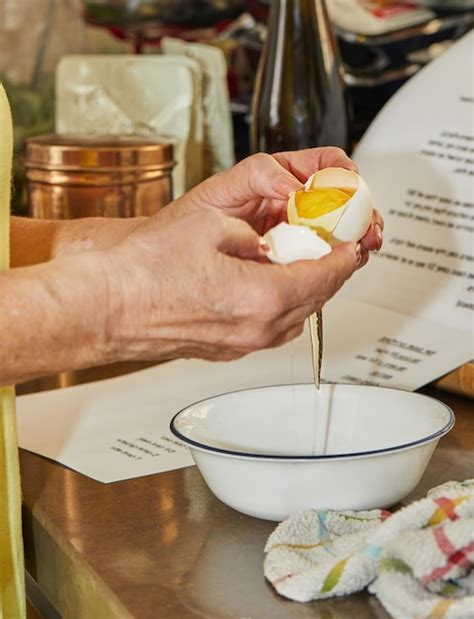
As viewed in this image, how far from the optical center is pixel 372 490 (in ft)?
2.25

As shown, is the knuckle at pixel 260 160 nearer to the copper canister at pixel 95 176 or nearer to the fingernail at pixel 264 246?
the fingernail at pixel 264 246

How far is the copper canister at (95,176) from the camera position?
1.17 meters

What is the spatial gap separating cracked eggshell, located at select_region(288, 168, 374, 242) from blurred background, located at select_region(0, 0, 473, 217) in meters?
0.59

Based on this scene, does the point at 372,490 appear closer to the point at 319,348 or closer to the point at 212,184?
the point at 319,348

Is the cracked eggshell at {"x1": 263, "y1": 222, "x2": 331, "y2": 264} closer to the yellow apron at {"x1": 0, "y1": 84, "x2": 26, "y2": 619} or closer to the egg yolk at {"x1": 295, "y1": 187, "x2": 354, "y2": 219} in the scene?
the egg yolk at {"x1": 295, "y1": 187, "x2": 354, "y2": 219}

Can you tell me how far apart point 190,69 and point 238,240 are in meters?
0.86

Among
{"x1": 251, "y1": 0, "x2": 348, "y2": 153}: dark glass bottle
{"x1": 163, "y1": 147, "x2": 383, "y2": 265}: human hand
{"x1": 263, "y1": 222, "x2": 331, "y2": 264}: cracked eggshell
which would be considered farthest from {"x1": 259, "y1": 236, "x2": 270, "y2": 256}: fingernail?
{"x1": 251, "y1": 0, "x2": 348, "y2": 153}: dark glass bottle

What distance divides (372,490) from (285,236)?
161mm

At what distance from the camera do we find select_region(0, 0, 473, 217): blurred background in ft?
4.88

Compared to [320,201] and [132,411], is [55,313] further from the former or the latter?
[132,411]

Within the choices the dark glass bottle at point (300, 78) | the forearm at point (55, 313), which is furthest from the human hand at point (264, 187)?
the dark glass bottle at point (300, 78)

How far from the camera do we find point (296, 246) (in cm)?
69

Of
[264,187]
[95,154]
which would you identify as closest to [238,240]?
[264,187]

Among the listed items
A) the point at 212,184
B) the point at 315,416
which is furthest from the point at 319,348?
the point at 212,184
